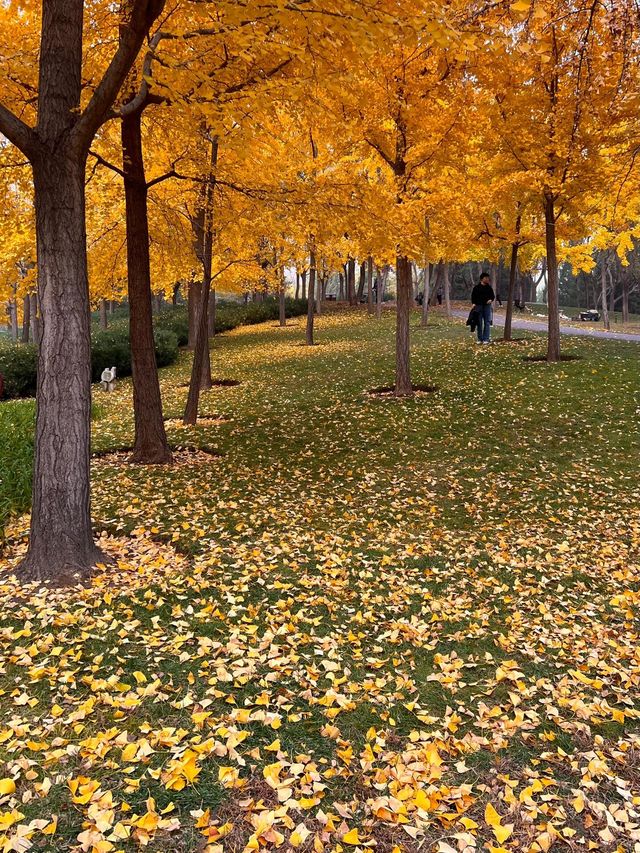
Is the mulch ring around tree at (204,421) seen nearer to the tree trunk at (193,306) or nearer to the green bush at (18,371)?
the green bush at (18,371)

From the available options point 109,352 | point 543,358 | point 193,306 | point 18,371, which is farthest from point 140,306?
point 193,306

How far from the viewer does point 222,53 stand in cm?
565

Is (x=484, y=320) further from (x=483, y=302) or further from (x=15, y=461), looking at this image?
(x=15, y=461)

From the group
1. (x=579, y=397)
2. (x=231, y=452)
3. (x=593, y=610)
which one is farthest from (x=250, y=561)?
(x=579, y=397)

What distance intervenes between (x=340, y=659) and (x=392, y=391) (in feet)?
27.8

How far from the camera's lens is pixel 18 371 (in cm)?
1579

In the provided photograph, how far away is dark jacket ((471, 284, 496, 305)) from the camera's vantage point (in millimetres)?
14133

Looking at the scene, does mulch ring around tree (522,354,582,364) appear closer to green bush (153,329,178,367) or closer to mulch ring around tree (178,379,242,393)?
mulch ring around tree (178,379,242,393)

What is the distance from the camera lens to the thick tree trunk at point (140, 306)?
715 cm

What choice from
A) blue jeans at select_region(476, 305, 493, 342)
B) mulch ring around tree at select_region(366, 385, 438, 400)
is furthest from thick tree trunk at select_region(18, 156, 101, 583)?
blue jeans at select_region(476, 305, 493, 342)

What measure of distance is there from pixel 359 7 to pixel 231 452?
5.92 m

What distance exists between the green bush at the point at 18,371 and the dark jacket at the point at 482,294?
12.4 metres

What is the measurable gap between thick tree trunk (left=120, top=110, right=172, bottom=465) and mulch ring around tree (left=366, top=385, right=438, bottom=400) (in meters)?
4.99

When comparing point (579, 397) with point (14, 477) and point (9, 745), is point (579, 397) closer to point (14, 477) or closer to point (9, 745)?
point (14, 477)
